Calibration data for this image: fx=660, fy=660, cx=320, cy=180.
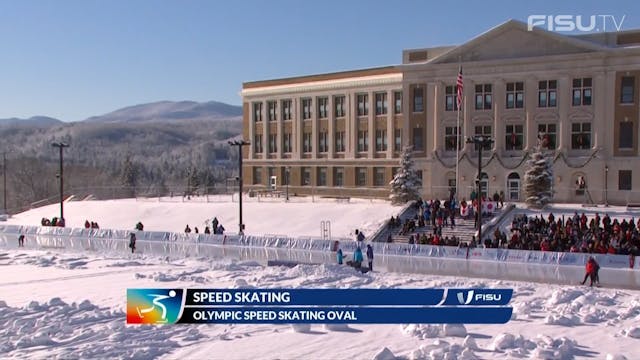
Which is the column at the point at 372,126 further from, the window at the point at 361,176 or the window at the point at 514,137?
the window at the point at 514,137

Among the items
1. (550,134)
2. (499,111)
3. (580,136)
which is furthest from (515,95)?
(580,136)

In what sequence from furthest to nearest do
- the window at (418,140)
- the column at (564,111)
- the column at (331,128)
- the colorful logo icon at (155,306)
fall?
1. the column at (331,128)
2. the window at (418,140)
3. the column at (564,111)
4. the colorful logo icon at (155,306)

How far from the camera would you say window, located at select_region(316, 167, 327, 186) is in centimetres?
6456

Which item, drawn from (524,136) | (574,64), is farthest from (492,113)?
(574,64)

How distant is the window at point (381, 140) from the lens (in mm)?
60750

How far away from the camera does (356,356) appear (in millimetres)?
14555

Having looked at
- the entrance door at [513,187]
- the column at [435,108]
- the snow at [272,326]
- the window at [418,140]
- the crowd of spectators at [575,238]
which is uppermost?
the column at [435,108]

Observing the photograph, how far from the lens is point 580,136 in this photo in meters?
47.8

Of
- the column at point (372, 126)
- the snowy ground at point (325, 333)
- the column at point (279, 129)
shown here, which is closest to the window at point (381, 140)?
the column at point (372, 126)

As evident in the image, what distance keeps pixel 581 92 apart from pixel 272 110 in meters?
32.4

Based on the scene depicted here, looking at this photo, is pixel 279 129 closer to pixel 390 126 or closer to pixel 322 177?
pixel 322 177

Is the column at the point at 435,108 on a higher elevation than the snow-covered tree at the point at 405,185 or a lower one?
higher

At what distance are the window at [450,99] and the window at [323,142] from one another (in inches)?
618

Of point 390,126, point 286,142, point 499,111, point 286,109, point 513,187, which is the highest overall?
point 286,109
